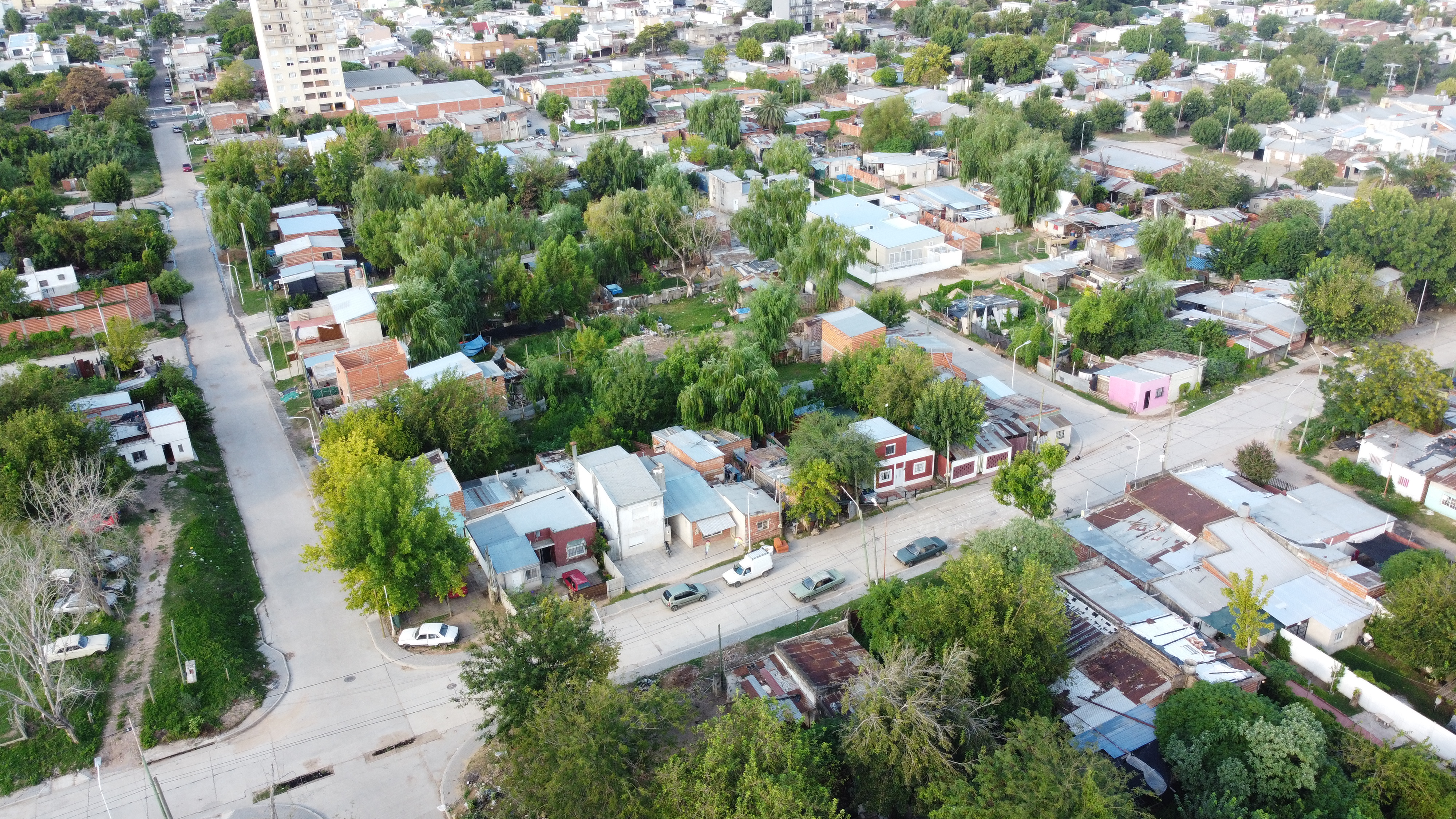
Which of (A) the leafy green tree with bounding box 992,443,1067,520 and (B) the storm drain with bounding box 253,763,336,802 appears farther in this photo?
(A) the leafy green tree with bounding box 992,443,1067,520

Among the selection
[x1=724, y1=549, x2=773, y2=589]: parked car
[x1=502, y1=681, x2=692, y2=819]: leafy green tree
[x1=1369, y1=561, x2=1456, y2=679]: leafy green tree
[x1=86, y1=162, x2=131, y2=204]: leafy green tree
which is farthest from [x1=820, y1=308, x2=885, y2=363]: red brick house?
[x1=86, y1=162, x2=131, y2=204]: leafy green tree

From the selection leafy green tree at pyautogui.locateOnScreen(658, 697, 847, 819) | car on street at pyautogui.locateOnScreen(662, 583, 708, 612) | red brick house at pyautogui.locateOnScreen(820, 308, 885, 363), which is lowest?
car on street at pyautogui.locateOnScreen(662, 583, 708, 612)

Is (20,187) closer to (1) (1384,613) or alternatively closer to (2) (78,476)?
(2) (78,476)

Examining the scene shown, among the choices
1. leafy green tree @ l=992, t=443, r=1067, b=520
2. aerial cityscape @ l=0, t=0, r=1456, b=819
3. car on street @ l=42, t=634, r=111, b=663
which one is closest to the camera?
aerial cityscape @ l=0, t=0, r=1456, b=819

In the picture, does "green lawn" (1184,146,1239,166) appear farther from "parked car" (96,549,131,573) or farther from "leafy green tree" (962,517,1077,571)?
"parked car" (96,549,131,573)

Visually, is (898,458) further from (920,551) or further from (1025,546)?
(1025,546)

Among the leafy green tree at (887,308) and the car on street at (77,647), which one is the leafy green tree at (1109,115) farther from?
the car on street at (77,647)

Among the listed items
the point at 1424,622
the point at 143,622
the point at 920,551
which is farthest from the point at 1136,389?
the point at 143,622

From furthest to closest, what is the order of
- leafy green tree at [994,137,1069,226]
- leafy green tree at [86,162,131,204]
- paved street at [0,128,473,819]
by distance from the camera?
leafy green tree at [86,162,131,204], leafy green tree at [994,137,1069,226], paved street at [0,128,473,819]
